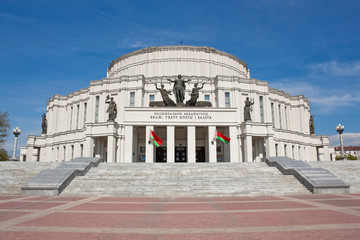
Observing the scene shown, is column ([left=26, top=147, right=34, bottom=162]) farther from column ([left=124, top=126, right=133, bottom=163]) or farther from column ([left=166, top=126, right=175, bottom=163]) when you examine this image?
column ([left=166, top=126, right=175, bottom=163])

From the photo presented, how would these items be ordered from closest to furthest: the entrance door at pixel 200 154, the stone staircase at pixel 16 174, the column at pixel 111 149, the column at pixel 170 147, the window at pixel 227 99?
the stone staircase at pixel 16 174
the column at pixel 170 147
the column at pixel 111 149
the entrance door at pixel 200 154
the window at pixel 227 99

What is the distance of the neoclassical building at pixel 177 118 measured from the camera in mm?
30250

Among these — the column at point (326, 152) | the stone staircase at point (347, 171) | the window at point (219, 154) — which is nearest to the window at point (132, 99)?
the window at point (219, 154)

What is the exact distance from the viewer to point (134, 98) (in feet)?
126

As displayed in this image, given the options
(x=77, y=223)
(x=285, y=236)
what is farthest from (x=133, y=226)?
(x=285, y=236)

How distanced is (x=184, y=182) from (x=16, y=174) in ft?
42.5

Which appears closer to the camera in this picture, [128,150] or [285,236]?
[285,236]

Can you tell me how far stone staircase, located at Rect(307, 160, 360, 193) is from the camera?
18234 millimetres

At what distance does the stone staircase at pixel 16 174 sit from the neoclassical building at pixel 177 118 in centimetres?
1022

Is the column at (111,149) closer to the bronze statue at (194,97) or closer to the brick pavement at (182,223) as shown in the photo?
the bronze statue at (194,97)

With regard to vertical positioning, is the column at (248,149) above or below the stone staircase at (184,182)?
above

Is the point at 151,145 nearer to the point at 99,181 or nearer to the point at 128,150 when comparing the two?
the point at 128,150

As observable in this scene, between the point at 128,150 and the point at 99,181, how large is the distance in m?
12.3

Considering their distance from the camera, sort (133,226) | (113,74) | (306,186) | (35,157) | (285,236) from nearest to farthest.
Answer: (285,236) < (133,226) < (306,186) < (35,157) < (113,74)
